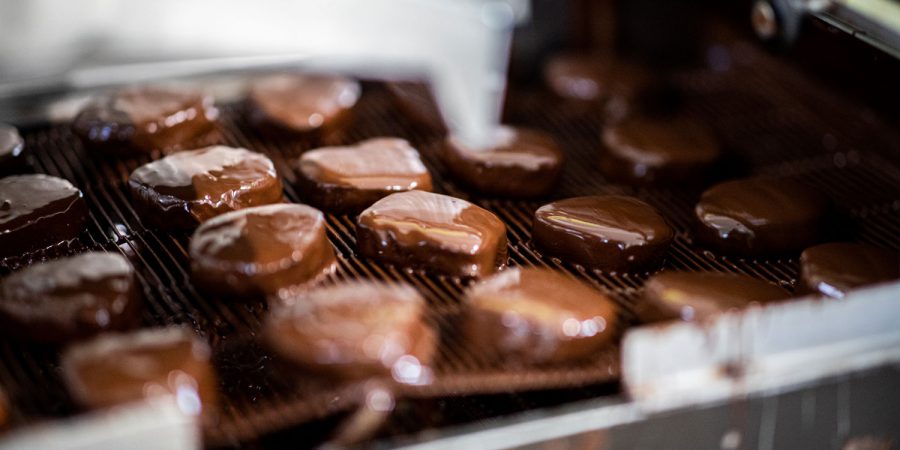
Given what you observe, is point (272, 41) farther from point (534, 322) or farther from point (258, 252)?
point (534, 322)

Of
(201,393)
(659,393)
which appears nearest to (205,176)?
(201,393)

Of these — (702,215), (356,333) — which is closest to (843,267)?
(702,215)

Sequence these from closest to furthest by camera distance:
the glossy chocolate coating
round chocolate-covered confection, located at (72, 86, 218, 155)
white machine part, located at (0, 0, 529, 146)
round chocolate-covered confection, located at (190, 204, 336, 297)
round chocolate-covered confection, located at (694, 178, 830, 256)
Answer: round chocolate-covered confection, located at (190, 204, 336, 297), round chocolate-covered confection, located at (694, 178, 830, 256), round chocolate-covered confection, located at (72, 86, 218, 155), white machine part, located at (0, 0, 529, 146), the glossy chocolate coating

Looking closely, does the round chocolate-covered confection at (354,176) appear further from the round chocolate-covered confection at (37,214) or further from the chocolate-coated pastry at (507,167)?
the round chocolate-covered confection at (37,214)

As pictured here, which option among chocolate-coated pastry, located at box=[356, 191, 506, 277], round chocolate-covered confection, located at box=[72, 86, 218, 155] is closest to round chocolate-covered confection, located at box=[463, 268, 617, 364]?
chocolate-coated pastry, located at box=[356, 191, 506, 277]

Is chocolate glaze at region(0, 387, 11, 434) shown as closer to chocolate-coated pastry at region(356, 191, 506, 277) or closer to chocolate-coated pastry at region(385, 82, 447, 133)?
chocolate-coated pastry at region(356, 191, 506, 277)

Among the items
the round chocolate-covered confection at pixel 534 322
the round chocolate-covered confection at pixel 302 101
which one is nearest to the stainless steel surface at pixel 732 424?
the round chocolate-covered confection at pixel 534 322
